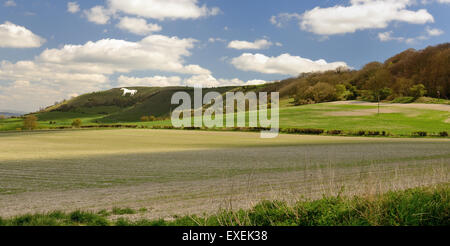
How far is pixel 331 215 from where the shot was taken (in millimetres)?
8938

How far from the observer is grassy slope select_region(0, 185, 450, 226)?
8.41m

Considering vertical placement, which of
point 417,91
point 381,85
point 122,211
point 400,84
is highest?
point 381,85

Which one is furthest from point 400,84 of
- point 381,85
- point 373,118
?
point 373,118

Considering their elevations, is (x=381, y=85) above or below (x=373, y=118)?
above

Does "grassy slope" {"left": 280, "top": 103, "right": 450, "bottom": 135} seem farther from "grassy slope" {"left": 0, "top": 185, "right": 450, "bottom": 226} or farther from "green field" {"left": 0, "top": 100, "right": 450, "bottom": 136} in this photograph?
"grassy slope" {"left": 0, "top": 185, "right": 450, "bottom": 226}

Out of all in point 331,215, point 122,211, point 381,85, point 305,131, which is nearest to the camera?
point 331,215

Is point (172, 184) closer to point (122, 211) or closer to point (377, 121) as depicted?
point (122, 211)

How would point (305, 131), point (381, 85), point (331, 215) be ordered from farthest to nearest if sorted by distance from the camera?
point (381, 85) < point (305, 131) < point (331, 215)

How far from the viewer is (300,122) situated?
85562mm

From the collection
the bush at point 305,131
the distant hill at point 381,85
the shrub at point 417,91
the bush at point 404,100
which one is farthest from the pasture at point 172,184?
the distant hill at point 381,85

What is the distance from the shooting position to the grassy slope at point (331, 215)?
8414 millimetres
